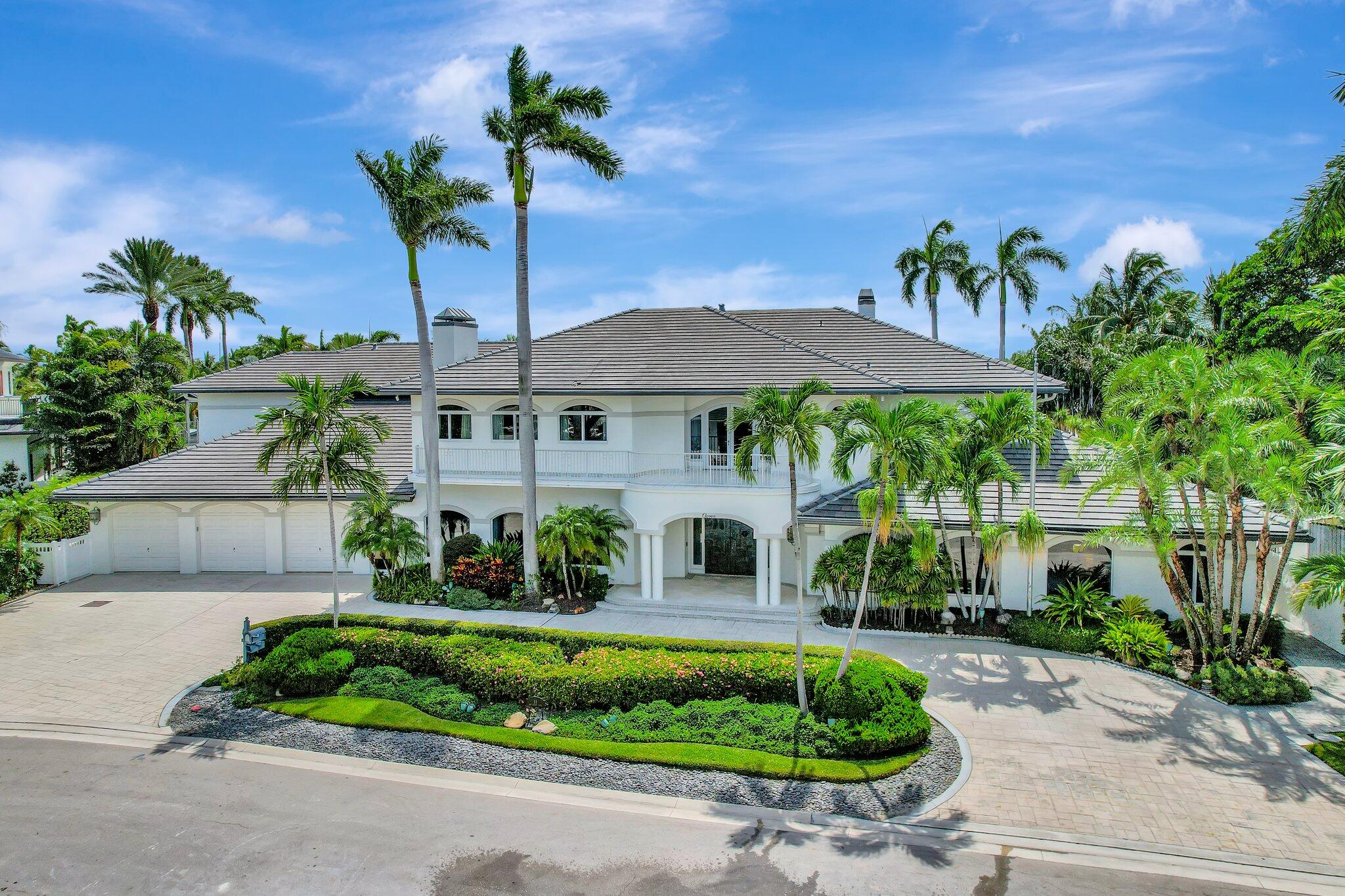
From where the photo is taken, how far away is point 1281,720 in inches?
527

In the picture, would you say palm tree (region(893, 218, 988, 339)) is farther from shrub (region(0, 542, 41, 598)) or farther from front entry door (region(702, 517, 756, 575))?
shrub (region(0, 542, 41, 598))

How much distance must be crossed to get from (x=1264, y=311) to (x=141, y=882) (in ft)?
135

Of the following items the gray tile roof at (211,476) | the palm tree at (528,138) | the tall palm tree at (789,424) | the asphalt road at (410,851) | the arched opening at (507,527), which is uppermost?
the palm tree at (528,138)

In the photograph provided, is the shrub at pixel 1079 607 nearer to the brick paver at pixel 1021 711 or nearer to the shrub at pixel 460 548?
the brick paver at pixel 1021 711

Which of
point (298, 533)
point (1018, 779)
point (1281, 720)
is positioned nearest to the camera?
point (1018, 779)

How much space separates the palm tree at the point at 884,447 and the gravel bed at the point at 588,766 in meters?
2.53

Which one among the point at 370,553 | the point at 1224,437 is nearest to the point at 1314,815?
the point at 1224,437

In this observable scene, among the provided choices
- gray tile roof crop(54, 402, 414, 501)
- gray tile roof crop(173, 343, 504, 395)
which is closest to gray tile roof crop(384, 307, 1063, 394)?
gray tile roof crop(54, 402, 414, 501)

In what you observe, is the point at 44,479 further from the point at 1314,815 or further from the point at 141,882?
the point at 1314,815

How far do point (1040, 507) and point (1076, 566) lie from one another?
1724mm

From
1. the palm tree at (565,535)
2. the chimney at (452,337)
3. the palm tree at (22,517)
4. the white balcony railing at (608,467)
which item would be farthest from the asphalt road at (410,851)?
the chimney at (452,337)

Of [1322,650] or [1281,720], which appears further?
[1322,650]

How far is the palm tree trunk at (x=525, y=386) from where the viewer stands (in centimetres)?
2009

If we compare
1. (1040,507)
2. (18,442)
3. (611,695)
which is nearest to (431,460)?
(611,695)
